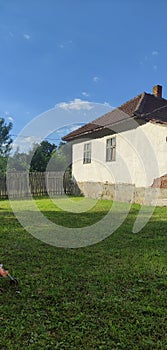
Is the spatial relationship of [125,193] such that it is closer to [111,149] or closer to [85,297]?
[111,149]

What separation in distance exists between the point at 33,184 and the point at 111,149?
16.3 ft

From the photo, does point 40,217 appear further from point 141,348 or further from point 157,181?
point 141,348

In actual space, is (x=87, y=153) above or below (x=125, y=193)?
above

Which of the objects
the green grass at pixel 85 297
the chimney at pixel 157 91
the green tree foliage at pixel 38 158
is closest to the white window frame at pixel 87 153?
the green tree foliage at pixel 38 158

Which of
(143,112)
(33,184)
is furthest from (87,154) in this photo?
(143,112)

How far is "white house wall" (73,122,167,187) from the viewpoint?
9375 millimetres

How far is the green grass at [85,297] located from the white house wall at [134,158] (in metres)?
5.61

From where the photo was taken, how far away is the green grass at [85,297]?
1826 mm

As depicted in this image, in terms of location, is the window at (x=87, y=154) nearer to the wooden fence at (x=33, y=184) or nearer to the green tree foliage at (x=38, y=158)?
the wooden fence at (x=33, y=184)

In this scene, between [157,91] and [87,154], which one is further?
[87,154]

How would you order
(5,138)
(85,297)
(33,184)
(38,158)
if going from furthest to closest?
(5,138) → (38,158) → (33,184) → (85,297)

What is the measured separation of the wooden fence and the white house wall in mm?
2225

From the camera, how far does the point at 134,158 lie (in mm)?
10461

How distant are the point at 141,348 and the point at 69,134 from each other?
47.5ft
